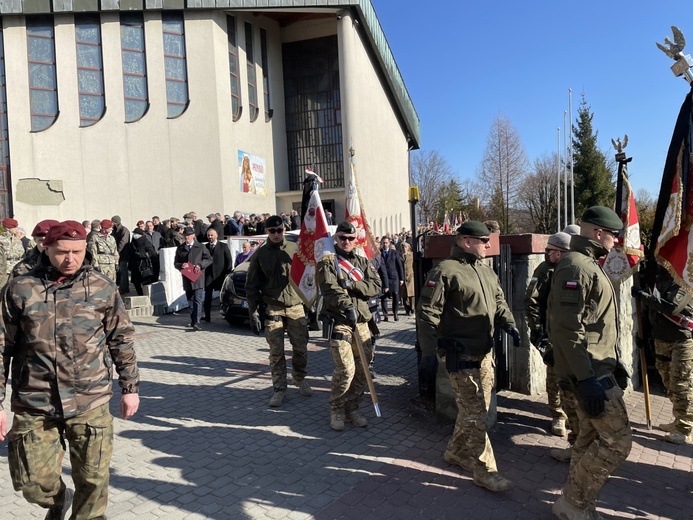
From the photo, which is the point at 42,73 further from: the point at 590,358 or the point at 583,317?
the point at 590,358

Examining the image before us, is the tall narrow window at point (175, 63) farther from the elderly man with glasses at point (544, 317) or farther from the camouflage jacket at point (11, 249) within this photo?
the elderly man with glasses at point (544, 317)

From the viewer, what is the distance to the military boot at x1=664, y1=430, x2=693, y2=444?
496 centimetres

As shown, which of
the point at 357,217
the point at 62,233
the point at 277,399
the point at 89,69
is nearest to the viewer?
the point at 62,233

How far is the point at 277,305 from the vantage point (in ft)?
20.4

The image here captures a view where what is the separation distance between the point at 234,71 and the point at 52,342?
2267 cm

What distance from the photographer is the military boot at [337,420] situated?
5.25m

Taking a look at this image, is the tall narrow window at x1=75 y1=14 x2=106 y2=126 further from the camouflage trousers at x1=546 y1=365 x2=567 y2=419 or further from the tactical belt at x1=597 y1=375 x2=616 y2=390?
the tactical belt at x1=597 y1=375 x2=616 y2=390

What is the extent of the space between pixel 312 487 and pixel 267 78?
25486 mm

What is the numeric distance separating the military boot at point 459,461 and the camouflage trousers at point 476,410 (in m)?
0.12

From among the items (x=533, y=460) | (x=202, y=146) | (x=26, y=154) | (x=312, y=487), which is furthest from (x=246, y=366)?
(x=26, y=154)

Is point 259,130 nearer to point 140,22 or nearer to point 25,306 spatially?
point 140,22

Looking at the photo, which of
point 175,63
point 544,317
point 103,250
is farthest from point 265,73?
point 544,317

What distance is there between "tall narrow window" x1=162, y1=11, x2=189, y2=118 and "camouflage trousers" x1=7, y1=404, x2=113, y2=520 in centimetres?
2065

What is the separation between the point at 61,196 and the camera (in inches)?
823
